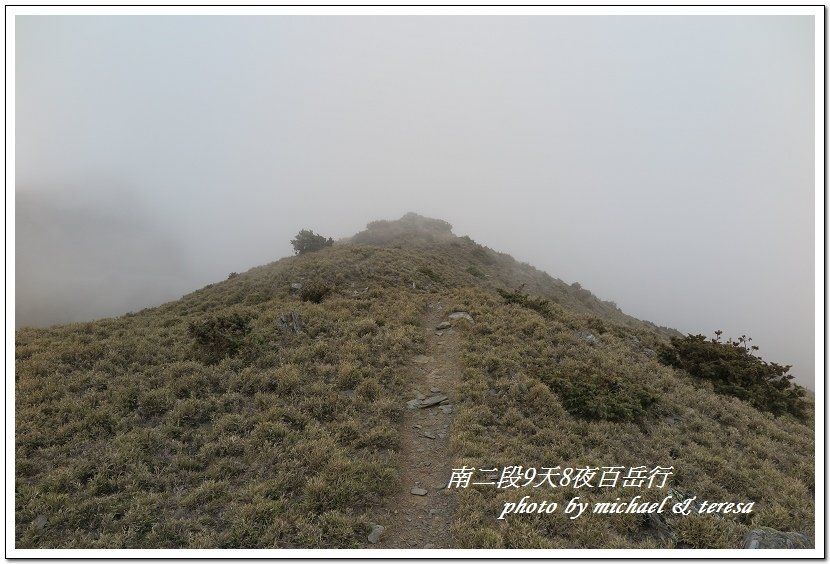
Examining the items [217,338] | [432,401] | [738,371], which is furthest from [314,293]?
[738,371]

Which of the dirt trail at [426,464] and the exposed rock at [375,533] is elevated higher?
the dirt trail at [426,464]

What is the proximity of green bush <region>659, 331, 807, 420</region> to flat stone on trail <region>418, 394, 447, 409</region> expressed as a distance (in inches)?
442

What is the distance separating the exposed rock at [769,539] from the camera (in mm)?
6492

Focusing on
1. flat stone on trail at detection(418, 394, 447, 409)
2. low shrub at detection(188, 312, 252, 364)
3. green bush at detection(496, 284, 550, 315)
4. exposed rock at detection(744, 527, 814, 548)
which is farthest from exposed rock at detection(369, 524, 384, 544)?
green bush at detection(496, 284, 550, 315)

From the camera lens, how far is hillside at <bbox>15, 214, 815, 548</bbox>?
254 inches

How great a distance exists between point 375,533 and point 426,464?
2.17 meters

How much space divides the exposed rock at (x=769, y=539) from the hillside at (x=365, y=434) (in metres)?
0.24

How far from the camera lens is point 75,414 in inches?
364

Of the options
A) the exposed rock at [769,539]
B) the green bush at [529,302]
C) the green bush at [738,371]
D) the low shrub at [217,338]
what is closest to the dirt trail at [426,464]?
the exposed rock at [769,539]

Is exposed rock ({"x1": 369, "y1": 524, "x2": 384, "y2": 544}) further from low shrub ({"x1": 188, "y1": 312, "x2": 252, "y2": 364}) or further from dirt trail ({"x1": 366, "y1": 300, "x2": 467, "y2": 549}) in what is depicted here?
low shrub ({"x1": 188, "y1": 312, "x2": 252, "y2": 364})

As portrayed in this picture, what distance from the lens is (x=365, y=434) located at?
8805 mm

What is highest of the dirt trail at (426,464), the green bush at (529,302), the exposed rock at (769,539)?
the green bush at (529,302)

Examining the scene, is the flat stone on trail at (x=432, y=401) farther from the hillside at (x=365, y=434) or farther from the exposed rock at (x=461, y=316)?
the exposed rock at (x=461, y=316)

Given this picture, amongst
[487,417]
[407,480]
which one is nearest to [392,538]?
[407,480]
